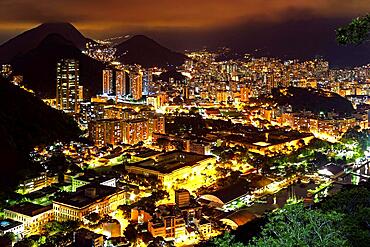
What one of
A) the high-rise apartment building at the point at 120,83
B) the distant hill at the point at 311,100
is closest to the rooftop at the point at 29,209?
the distant hill at the point at 311,100

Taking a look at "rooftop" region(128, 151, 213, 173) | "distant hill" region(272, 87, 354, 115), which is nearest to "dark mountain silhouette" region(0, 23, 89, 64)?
"distant hill" region(272, 87, 354, 115)

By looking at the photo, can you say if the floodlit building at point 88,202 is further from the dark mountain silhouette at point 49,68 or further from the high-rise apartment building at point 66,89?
the dark mountain silhouette at point 49,68

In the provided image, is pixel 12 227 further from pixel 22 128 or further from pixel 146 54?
pixel 146 54

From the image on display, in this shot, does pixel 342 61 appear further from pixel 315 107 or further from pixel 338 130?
pixel 338 130

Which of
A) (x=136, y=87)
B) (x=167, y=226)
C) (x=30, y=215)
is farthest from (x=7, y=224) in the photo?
(x=136, y=87)

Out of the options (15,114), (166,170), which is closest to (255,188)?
(166,170)

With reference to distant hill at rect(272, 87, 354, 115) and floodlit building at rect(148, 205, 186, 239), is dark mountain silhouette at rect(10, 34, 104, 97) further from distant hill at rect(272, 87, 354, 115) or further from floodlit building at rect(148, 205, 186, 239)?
floodlit building at rect(148, 205, 186, 239)
